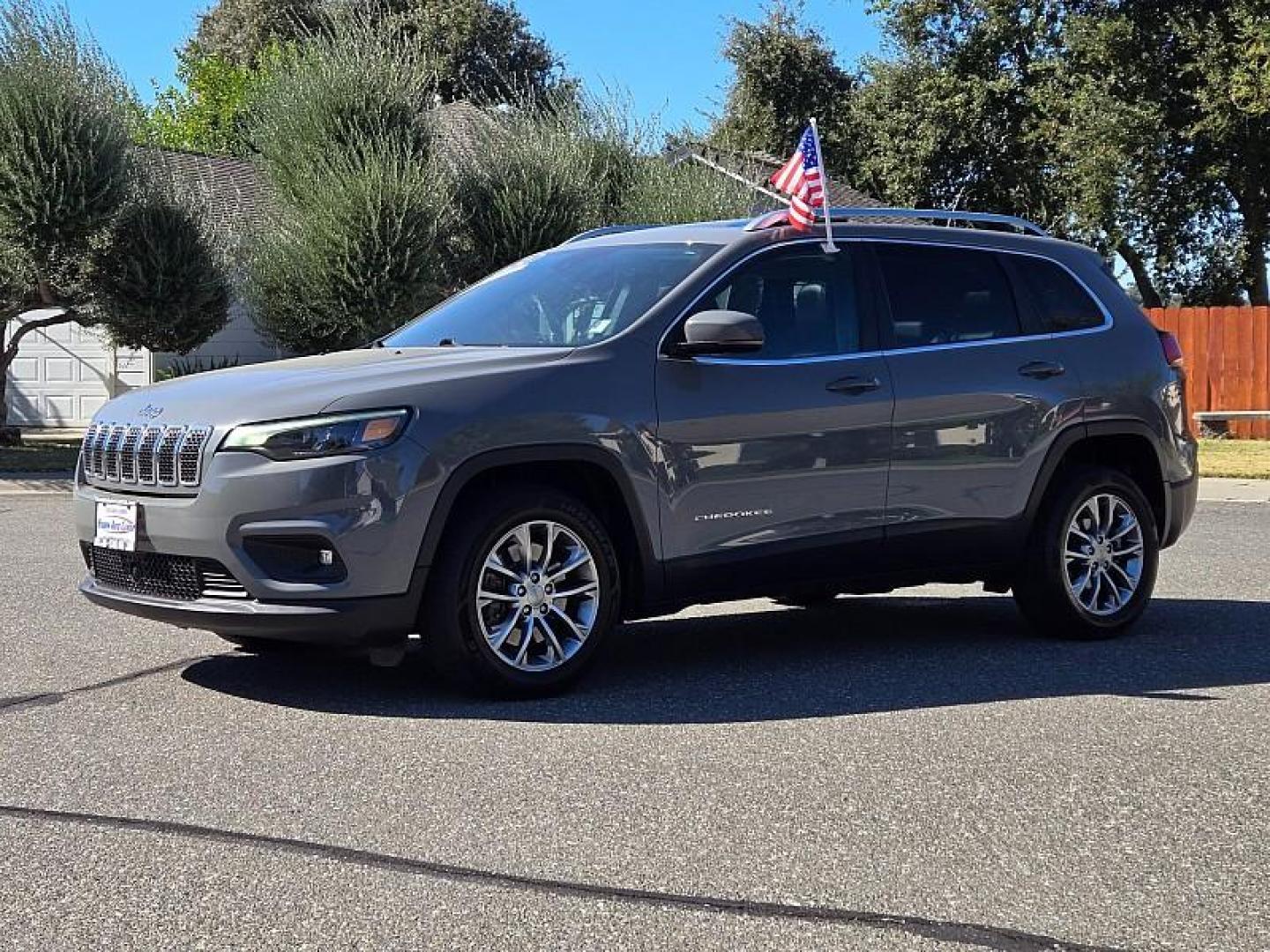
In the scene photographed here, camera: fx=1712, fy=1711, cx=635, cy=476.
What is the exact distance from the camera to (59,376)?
28219mm

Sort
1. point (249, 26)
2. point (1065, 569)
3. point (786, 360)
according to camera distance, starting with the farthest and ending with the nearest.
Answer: point (249, 26) < point (1065, 569) < point (786, 360)

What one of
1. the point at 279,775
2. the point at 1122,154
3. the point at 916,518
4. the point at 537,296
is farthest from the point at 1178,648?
the point at 1122,154

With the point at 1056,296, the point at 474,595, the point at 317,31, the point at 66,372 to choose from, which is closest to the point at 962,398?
the point at 1056,296

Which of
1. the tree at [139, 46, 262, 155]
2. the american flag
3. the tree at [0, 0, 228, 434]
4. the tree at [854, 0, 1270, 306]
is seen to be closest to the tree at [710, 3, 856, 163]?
the tree at [854, 0, 1270, 306]

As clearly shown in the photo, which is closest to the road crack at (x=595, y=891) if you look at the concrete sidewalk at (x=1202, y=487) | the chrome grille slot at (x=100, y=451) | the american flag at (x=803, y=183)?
the chrome grille slot at (x=100, y=451)

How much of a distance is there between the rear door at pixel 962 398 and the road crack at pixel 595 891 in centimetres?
341

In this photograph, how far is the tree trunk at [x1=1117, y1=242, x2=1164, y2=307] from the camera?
3662 centimetres

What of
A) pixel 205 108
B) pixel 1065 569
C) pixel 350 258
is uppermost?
pixel 205 108

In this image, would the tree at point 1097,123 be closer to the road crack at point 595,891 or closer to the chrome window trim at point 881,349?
the chrome window trim at point 881,349

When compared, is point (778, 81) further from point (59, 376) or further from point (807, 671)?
point (807, 671)

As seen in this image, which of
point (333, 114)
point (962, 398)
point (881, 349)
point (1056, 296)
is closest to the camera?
point (881, 349)

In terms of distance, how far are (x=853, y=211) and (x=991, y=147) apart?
32262 millimetres

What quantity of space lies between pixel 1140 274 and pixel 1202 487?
21.0 m

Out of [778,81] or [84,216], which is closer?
[84,216]
